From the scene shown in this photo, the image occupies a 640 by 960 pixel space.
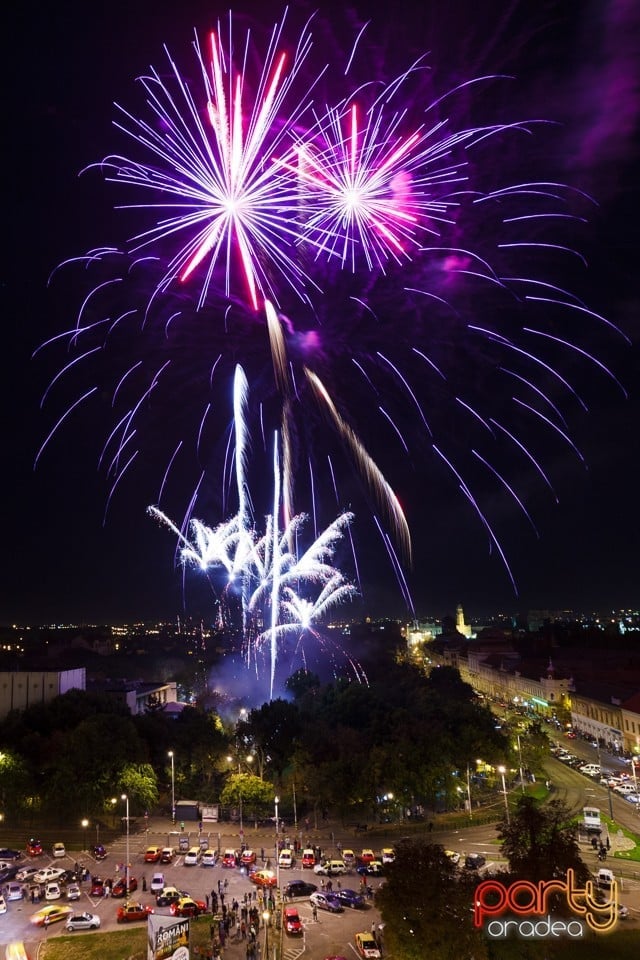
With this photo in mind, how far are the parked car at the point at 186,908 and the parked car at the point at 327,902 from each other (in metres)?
3.01

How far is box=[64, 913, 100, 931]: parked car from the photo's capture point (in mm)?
16438

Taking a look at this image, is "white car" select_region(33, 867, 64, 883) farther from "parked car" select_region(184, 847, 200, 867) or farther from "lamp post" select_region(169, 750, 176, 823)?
"lamp post" select_region(169, 750, 176, 823)

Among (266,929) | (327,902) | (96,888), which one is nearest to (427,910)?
(266,929)

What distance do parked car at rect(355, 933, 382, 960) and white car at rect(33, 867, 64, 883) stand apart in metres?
10.2

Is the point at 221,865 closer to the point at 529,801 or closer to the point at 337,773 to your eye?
the point at 337,773

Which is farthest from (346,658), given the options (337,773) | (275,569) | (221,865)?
(221,865)

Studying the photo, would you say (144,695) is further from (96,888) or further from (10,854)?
(96,888)

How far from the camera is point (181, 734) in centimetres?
3070

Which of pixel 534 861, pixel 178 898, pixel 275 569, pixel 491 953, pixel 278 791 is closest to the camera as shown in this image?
pixel 491 953

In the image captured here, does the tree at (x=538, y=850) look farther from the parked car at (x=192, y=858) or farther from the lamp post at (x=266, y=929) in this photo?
the parked car at (x=192, y=858)

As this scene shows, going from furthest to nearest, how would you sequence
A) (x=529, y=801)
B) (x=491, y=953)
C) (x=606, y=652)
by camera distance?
(x=606, y=652)
(x=529, y=801)
(x=491, y=953)

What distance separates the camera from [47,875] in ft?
65.0

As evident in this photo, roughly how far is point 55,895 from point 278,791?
36.2 ft

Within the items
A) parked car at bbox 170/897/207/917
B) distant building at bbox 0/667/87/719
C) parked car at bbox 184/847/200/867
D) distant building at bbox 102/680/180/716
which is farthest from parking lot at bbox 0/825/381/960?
distant building at bbox 102/680/180/716
